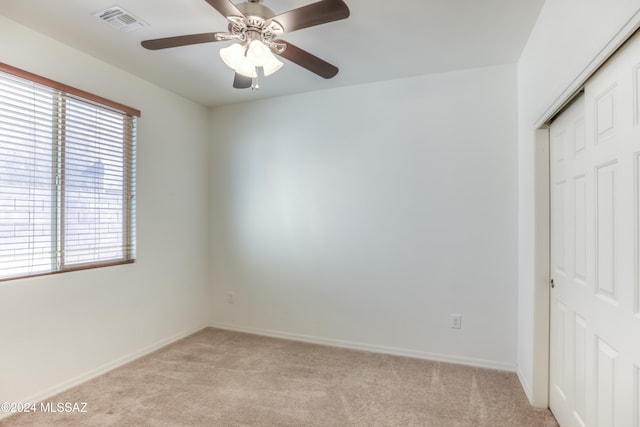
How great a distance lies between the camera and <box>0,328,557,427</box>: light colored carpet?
2.06 metres

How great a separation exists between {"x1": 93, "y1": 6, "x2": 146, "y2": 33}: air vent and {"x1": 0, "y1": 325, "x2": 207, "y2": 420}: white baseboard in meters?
2.56

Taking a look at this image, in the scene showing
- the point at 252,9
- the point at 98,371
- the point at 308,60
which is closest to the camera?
Result: the point at 252,9

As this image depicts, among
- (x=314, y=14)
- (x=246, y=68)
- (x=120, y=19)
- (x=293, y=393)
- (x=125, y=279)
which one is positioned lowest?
(x=293, y=393)

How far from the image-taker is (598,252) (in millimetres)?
1484

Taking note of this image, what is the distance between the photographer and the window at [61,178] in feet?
7.09

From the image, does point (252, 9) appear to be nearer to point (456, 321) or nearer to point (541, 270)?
point (541, 270)

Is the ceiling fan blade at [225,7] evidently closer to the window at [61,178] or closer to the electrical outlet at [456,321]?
the window at [61,178]

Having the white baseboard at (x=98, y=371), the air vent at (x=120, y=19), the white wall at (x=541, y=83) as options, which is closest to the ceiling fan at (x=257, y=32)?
the air vent at (x=120, y=19)

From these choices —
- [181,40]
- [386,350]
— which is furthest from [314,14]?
[386,350]

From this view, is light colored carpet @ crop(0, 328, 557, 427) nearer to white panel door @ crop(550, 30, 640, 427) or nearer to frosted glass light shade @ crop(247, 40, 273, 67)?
white panel door @ crop(550, 30, 640, 427)

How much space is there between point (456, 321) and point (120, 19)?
3372 millimetres

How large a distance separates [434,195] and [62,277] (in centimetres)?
303

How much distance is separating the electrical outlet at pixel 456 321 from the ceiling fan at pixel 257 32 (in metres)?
2.32

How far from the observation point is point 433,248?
2.93 m
